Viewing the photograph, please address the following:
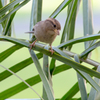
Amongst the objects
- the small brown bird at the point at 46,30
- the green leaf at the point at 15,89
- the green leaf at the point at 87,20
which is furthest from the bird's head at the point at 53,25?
the green leaf at the point at 15,89

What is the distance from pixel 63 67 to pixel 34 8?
10.7 inches

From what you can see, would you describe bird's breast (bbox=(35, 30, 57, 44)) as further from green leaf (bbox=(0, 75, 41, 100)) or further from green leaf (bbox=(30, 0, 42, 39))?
green leaf (bbox=(0, 75, 41, 100))

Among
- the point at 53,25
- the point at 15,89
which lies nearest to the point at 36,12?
the point at 53,25

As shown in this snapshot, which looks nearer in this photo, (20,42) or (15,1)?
(20,42)

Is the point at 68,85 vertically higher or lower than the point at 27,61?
higher

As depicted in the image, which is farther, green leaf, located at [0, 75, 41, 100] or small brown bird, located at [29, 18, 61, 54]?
small brown bird, located at [29, 18, 61, 54]

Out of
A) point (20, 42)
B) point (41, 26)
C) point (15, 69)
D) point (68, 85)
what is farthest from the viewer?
point (68, 85)

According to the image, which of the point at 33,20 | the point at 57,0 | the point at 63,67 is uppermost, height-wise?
the point at 57,0

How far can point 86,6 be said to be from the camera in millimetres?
793

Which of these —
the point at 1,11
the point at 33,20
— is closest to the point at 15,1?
the point at 1,11

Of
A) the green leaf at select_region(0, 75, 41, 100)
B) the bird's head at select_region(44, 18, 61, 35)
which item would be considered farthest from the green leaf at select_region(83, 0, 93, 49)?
the green leaf at select_region(0, 75, 41, 100)

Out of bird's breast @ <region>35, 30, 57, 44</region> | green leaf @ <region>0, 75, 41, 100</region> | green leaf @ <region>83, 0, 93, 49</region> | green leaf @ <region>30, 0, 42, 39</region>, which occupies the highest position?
green leaf @ <region>30, 0, 42, 39</region>

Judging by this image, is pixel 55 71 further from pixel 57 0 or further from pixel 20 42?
pixel 57 0

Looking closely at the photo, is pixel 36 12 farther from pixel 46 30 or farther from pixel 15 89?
pixel 15 89
